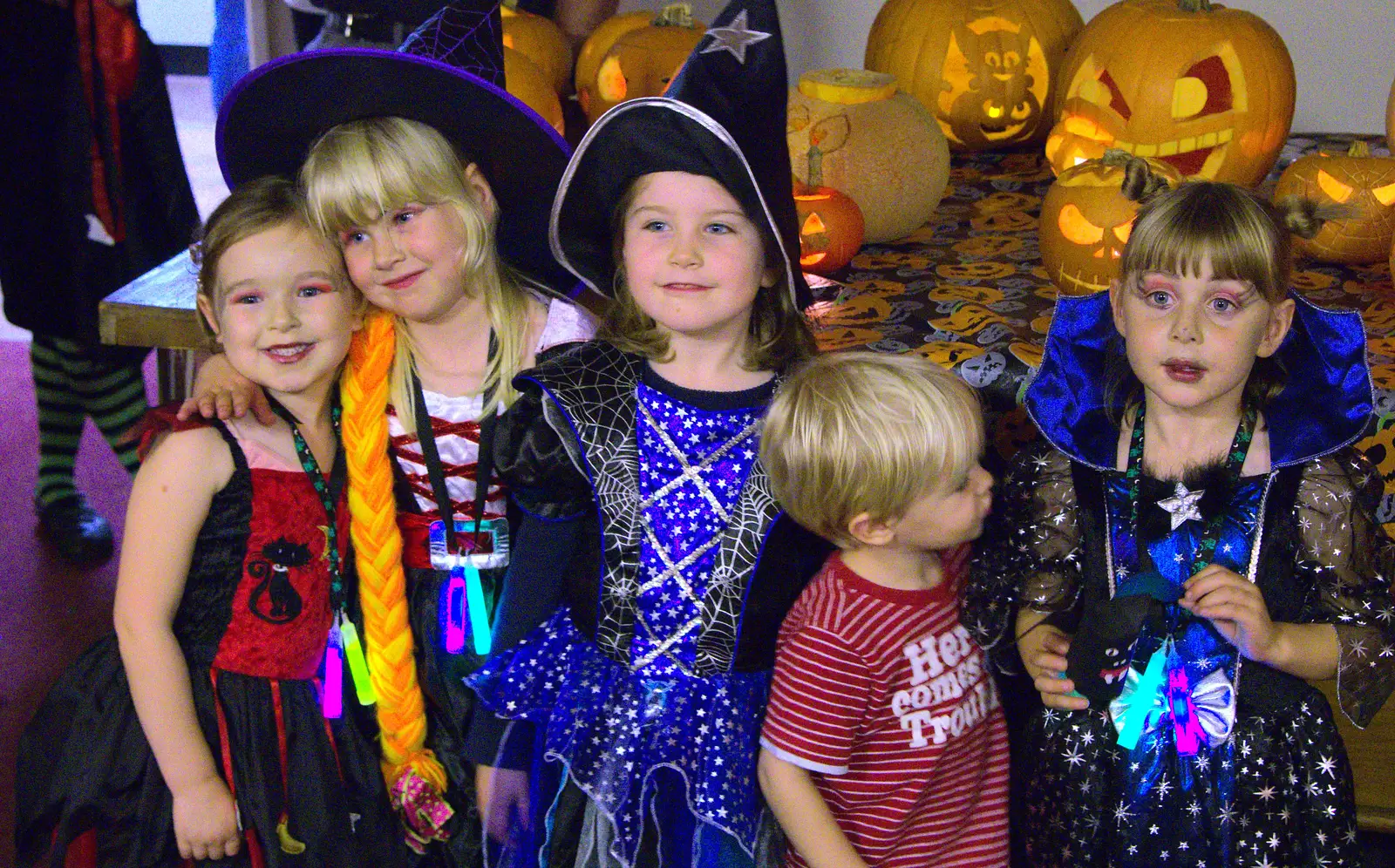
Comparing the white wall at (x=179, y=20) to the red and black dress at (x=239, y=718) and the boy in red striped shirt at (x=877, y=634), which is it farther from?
the boy in red striped shirt at (x=877, y=634)

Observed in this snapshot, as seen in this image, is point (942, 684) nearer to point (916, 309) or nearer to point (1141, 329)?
point (1141, 329)

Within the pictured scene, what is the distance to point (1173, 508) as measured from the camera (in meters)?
1.68

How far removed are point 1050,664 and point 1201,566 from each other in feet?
0.76

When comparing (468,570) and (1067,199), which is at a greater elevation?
(1067,199)

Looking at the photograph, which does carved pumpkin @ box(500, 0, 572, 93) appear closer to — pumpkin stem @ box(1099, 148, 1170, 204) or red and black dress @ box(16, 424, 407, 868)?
red and black dress @ box(16, 424, 407, 868)

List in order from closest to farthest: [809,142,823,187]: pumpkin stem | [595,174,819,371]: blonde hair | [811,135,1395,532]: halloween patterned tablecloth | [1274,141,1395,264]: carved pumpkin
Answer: [595,174,819,371]: blonde hair < [811,135,1395,532]: halloween patterned tablecloth < [1274,141,1395,264]: carved pumpkin < [809,142,823,187]: pumpkin stem

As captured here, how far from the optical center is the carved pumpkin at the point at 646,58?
120 inches

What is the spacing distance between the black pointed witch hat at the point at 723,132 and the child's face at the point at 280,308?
1.24 ft

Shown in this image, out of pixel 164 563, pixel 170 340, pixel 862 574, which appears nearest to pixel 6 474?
pixel 170 340

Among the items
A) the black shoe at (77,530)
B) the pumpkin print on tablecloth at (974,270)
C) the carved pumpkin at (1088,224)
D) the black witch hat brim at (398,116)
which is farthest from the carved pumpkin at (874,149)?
the black shoe at (77,530)

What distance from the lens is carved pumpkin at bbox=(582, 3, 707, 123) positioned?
10.0 feet

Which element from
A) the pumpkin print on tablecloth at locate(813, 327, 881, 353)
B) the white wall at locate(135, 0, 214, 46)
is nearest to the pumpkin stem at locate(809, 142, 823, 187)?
the pumpkin print on tablecloth at locate(813, 327, 881, 353)

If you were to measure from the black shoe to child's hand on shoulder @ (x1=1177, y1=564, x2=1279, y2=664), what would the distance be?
2.97 m

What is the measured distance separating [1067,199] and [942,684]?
969 mm
